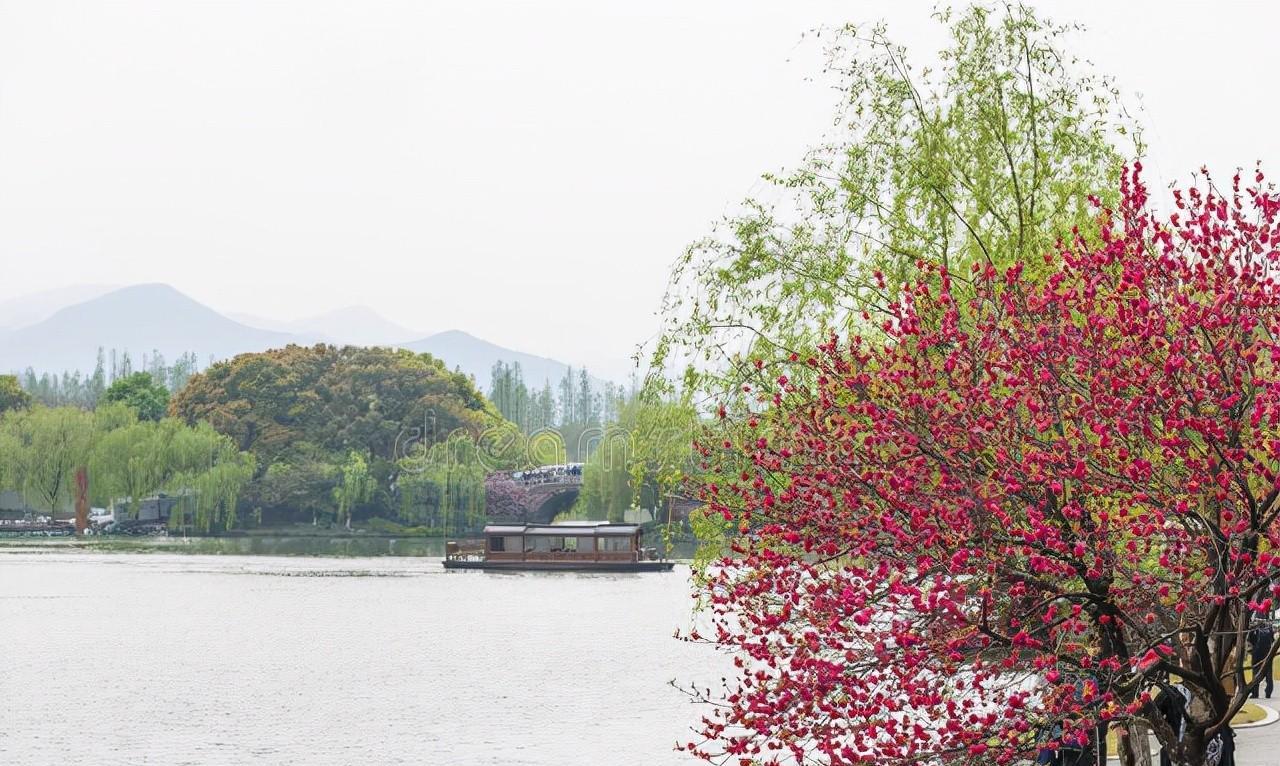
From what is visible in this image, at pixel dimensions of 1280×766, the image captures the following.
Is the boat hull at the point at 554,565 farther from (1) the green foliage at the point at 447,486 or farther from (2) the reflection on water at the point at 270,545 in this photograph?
(1) the green foliage at the point at 447,486

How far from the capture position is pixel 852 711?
33.0 feet

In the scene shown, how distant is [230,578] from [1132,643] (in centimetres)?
6813

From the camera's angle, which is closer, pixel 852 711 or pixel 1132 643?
pixel 852 711

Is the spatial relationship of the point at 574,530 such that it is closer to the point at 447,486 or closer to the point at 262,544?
the point at 447,486

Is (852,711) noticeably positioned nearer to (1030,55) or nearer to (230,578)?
(1030,55)

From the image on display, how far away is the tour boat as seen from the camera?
8262 centimetres

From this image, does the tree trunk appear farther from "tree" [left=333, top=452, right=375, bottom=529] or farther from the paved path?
"tree" [left=333, top=452, right=375, bottom=529]

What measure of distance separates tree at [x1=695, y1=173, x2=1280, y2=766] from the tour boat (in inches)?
2811

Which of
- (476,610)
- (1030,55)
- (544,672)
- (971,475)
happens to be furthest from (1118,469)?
(476,610)

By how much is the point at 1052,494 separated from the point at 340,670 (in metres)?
36.4

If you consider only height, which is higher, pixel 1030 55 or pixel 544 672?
pixel 1030 55

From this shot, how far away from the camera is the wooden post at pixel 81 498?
10775cm

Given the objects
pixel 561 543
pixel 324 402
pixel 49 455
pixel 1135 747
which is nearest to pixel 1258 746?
pixel 1135 747

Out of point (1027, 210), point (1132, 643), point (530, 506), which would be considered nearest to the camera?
point (1132, 643)
